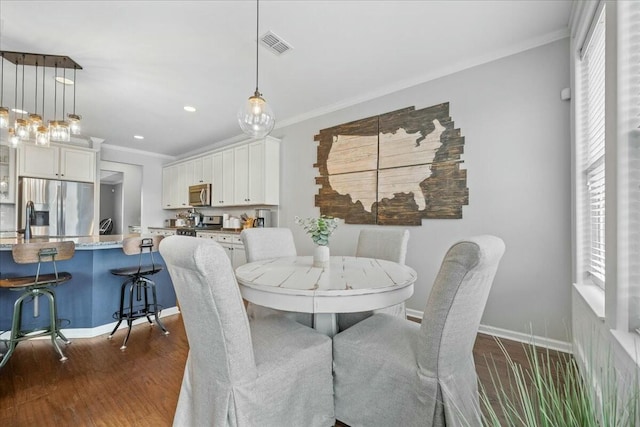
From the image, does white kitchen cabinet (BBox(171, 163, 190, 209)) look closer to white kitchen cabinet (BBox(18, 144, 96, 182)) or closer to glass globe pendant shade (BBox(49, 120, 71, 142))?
white kitchen cabinet (BBox(18, 144, 96, 182))

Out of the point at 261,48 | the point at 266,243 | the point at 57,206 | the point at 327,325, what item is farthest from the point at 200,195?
the point at 327,325

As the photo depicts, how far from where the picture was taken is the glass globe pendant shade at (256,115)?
2.10m

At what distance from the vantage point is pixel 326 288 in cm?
136

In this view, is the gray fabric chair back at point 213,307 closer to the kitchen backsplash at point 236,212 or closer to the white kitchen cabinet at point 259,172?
the white kitchen cabinet at point 259,172

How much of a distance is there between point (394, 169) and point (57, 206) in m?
5.28

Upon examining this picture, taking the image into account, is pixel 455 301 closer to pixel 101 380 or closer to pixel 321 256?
pixel 321 256

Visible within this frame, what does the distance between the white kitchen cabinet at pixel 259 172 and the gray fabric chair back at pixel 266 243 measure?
1718 millimetres

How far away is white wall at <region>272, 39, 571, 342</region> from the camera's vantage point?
2.33 meters

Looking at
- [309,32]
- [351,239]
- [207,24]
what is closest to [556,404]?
[309,32]

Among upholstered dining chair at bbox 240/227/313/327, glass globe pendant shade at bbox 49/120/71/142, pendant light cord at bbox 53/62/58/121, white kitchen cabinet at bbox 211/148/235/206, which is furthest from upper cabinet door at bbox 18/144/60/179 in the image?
upholstered dining chair at bbox 240/227/313/327

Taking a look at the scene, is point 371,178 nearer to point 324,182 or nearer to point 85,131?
point 324,182

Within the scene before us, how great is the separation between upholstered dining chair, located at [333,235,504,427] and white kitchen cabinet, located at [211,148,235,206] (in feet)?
12.9

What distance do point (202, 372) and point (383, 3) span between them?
2541 millimetres

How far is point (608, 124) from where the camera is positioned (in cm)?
136
